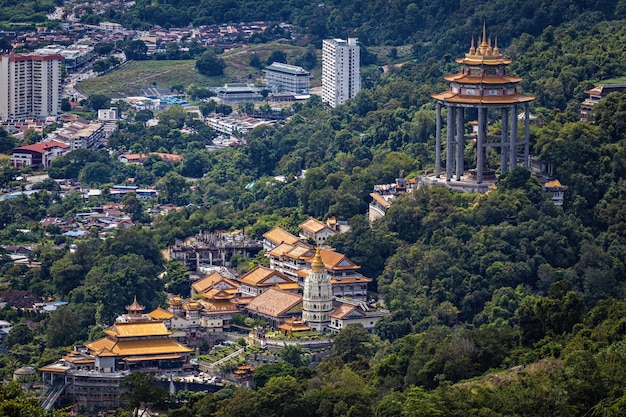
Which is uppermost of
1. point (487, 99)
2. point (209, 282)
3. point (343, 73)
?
point (487, 99)

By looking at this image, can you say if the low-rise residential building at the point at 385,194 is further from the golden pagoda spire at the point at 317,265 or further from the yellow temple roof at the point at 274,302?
the yellow temple roof at the point at 274,302

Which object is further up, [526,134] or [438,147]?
[526,134]

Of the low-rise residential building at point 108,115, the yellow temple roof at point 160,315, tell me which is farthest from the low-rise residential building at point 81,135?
the yellow temple roof at point 160,315

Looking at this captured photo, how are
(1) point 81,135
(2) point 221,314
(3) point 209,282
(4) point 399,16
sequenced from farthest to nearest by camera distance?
1. (4) point 399,16
2. (1) point 81,135
3. (3) point 209,282
4. (2) point 221,314

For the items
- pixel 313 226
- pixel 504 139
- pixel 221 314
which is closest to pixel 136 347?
pixel 221 314

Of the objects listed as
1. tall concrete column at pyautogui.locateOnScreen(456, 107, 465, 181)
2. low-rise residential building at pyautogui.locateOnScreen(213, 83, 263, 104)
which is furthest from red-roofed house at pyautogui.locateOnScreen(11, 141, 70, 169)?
tall concrete column at pyautogui.locateOnScreen(456, 107, 465, 181)

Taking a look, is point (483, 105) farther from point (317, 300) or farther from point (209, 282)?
point (209, 282)

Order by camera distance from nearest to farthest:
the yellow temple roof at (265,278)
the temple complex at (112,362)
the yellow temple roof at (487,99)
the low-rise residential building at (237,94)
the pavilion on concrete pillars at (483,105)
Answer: the temple complex at (112,362), the yellow temple roof at (265,278), the yellow temple roof at (487,99), the pavilion on concrete pillars at (483,105), the low-rise residential building at (237,94)

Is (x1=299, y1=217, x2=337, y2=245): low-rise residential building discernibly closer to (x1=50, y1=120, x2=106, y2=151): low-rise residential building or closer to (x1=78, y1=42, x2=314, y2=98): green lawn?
(x1=50, y1=120, x2=106, y2=151): low-rise residential building
